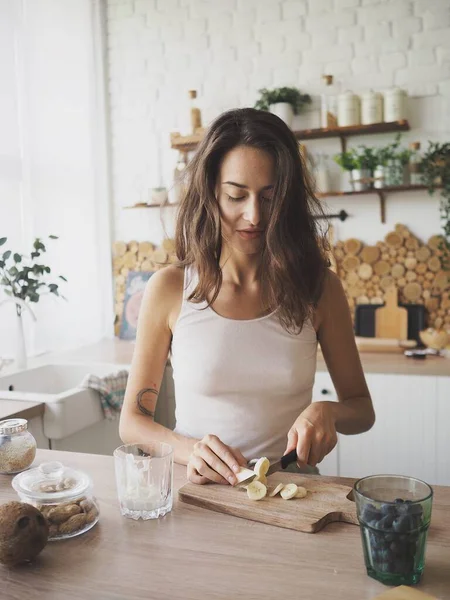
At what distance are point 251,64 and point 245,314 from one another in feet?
7.64

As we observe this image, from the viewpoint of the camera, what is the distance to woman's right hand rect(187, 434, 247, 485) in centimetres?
109

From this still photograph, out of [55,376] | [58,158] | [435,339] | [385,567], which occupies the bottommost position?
[55,376]

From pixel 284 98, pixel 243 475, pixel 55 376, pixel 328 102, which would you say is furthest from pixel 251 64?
pixel 243 475

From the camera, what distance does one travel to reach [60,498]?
96cm

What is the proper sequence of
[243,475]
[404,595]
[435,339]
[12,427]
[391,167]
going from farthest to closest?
[391,167]
[435,339]
[12,427]
[243,475]
[404,595]

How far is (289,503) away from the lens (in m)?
1.01

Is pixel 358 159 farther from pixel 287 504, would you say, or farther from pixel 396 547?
pixel 396 547

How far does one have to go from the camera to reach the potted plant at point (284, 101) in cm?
317

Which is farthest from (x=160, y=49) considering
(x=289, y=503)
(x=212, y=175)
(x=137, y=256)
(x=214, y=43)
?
(x=289, y=503)

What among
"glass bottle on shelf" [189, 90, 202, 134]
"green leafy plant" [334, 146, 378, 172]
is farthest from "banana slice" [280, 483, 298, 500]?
"glass bottle on shelf" [189, 90, 202, 134]

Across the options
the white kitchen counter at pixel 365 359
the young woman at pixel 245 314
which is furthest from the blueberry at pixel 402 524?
the white kitchen counter at pixel 365 359

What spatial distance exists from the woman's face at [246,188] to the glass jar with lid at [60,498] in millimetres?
682

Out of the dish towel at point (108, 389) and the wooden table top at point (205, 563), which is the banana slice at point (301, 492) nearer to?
the wooden table top at point (205, 563)

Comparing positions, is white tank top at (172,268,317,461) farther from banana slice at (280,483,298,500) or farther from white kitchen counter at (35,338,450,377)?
white kitchen counter at (35,338,450,377)
